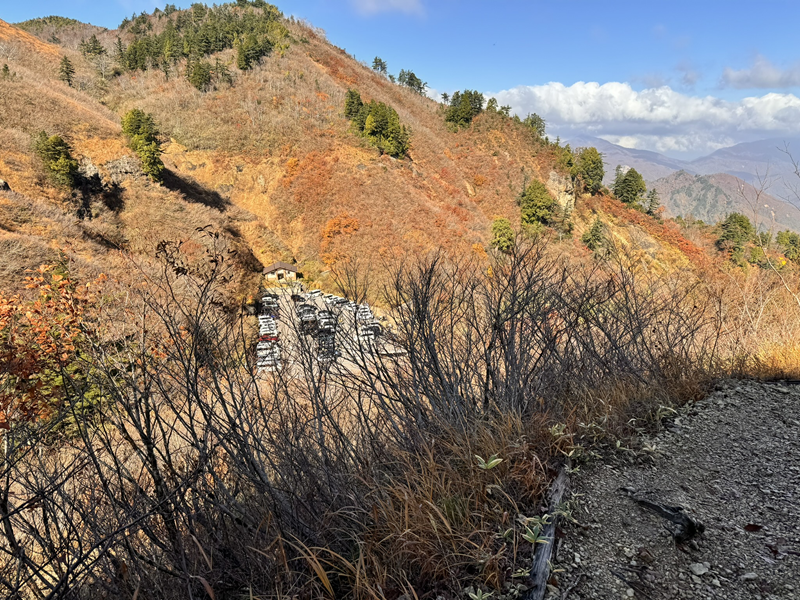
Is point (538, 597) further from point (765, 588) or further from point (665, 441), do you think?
point (665, 441)

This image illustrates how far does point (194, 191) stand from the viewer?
81.5 feet

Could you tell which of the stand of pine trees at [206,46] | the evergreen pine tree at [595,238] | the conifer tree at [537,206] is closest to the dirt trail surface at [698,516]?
the evergreen pine tree at [595,238]

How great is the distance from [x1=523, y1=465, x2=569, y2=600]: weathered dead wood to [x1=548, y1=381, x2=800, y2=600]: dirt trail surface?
5 cm

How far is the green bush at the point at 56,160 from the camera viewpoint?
55.3ft

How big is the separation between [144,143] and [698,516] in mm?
27004

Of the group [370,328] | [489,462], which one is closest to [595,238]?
[370,328]

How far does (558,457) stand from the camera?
8.36ft

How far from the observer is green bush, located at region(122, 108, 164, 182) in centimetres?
2134

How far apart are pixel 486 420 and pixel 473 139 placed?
136 feet

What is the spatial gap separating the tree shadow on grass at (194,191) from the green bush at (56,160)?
5.53 metres

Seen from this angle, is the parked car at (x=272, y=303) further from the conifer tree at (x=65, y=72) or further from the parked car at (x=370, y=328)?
the conifer tree at (x=65, y=72)

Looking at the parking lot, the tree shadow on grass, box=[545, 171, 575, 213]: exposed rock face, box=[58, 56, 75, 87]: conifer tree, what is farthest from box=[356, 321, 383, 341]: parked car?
box=[58, 56, 75, 87]: conifer tree

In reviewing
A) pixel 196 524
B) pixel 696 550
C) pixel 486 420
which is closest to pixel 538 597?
pixel 696 550

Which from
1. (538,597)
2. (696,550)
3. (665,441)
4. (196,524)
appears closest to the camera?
(538,597)
